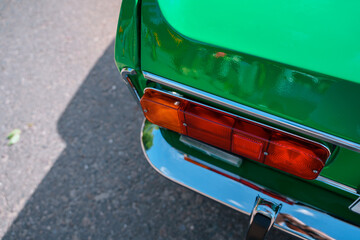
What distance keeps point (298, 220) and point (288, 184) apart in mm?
156

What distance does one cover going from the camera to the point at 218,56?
914 mm

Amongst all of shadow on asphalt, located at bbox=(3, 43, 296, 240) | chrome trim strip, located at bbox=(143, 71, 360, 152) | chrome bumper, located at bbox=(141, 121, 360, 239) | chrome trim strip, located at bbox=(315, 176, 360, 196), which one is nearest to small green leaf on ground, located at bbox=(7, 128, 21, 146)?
shadow on asphalt, located at bbox=(3, 43, 296, 240)

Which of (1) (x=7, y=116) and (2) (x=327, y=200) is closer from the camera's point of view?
(2) (x=327, y=200)

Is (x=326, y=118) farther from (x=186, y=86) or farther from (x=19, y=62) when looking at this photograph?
(x=19, y=62)

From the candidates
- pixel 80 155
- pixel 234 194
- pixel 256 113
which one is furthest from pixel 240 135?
pixel 80 155

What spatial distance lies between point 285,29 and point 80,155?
1759mm

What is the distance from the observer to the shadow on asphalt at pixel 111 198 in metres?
1.77

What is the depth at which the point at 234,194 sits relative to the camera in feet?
4.19

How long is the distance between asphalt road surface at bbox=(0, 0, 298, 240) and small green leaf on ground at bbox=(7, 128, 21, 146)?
0.04 metres

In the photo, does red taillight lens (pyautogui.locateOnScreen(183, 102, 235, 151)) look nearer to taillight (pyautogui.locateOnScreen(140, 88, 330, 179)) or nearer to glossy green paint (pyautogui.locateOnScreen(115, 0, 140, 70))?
taillight (pyautogui.locateOnScreen(140, 88, 330, 179))

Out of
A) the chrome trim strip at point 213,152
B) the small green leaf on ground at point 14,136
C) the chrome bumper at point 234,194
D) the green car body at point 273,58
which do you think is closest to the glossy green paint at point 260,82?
the green car body at point 273,58

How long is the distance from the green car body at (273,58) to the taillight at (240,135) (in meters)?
0.03

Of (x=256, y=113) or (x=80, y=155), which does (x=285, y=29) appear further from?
(x=80, y=155)

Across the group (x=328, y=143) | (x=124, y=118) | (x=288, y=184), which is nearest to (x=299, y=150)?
(x=328, y=143)
